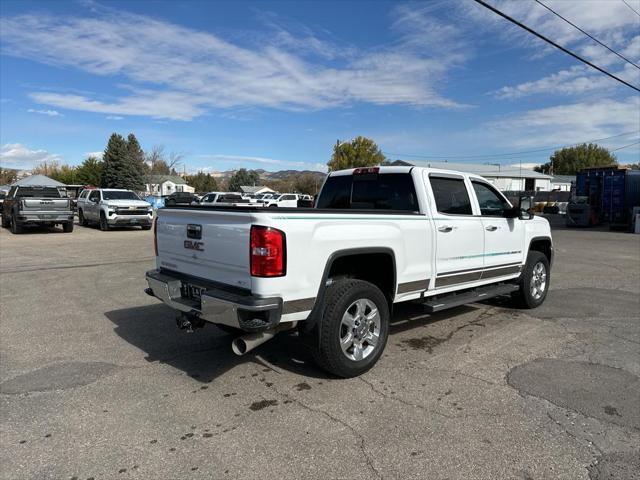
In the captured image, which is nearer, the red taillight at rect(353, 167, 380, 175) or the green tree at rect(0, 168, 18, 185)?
the red taillight at rect(353, 167, 380, 175)

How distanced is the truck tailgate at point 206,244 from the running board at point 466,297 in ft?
A: 7.39

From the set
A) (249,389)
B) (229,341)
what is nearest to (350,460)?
(249,389)

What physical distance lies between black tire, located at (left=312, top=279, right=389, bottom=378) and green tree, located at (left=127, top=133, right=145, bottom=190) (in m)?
74.3

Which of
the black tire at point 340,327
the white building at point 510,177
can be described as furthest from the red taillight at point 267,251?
the white building at point 510,177

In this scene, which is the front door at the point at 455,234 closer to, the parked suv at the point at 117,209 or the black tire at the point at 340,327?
the black tire at the point at 340,327

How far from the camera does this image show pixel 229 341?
541cm

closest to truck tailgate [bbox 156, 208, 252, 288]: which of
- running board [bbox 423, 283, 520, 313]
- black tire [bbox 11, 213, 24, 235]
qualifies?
running board [bbox 423, 283, 520, 313]

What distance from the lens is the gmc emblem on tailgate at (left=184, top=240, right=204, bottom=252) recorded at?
14.0 feet

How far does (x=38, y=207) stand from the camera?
18312 millimetres

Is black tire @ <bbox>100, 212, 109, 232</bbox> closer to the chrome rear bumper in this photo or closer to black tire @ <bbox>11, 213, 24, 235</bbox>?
black tire @ <bbox>11, 213, 24, 235</bbox>

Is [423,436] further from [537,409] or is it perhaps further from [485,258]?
[485,258]

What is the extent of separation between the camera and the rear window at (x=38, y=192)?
18.7 meters

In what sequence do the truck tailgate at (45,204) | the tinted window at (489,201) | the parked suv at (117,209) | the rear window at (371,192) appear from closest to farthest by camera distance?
the rear window at (371,192)
the tinted window at (489,201)
the truck tailgate at (45,204)
the parked suv at (117,209)

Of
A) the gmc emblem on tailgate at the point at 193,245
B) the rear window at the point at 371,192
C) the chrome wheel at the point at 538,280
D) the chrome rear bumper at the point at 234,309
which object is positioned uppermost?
the rear window at the point at 371,192
